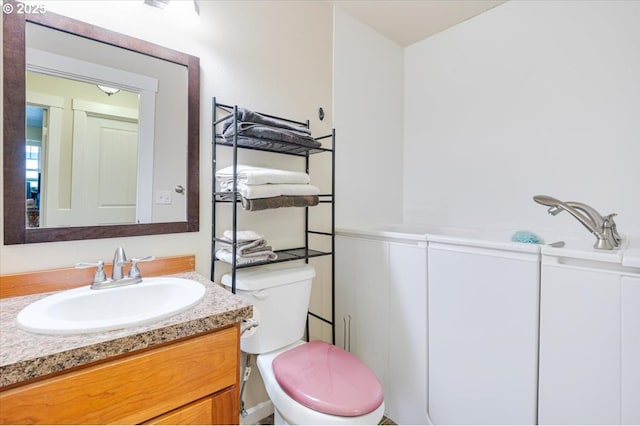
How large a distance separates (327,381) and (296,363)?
160 millimetres

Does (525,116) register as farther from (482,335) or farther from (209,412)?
(209,412)

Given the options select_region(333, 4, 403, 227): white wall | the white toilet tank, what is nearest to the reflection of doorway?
the white toilet tank

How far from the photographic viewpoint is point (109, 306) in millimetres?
965

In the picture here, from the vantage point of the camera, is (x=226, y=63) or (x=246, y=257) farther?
(x=226, y=63)

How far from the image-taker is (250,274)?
1.35 m

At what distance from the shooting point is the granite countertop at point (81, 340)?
1.91 feet

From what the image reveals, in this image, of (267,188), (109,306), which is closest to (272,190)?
(267,188)

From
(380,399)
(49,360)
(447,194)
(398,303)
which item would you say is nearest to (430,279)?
(398,303)

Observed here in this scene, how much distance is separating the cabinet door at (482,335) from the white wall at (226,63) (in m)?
0.88

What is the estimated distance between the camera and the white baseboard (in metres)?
1.46

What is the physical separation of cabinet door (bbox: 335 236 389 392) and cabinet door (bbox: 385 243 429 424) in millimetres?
43

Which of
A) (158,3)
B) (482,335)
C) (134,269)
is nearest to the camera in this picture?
(134,269)

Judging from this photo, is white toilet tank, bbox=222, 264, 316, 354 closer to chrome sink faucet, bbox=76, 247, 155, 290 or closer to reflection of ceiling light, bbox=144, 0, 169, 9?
chrome sink faucet, bbox=76, 247, 155, 290

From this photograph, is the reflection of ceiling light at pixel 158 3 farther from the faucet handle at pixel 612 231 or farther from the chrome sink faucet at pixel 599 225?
the faucet handle at pixel 612 231
